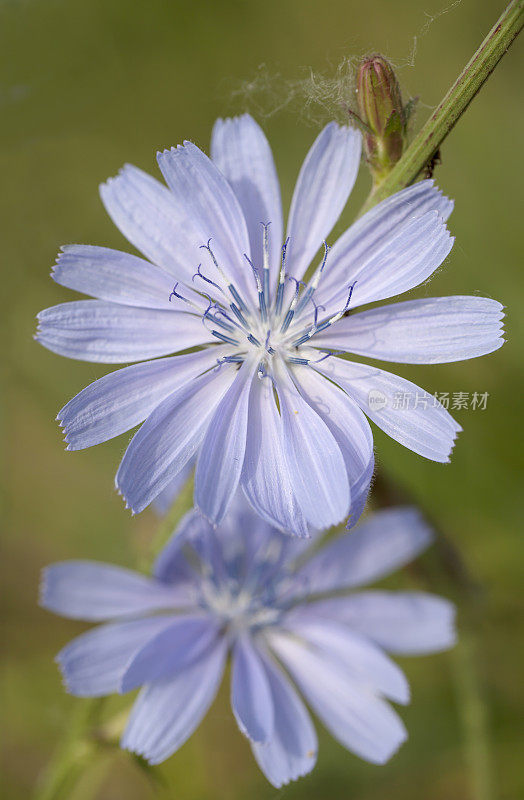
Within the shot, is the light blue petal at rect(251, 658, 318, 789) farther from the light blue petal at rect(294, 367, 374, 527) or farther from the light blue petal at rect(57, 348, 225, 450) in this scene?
the light blue petal at rect(57, 348, 225, 450)

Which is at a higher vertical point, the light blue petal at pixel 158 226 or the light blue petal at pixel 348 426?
the light blue petal at pixel 158 226

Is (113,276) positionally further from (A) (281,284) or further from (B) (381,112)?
(B) (381,112)

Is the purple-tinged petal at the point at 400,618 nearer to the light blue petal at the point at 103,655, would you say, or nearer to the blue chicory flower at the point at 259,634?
the blue chicory flower at the point at 259,634

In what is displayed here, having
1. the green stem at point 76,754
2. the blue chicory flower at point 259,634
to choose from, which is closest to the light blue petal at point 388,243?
the blue chicory flower at point 259,634

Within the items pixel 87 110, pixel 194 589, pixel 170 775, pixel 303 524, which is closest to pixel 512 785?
pixel 170 775

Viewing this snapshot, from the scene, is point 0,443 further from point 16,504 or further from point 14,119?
point 14,119

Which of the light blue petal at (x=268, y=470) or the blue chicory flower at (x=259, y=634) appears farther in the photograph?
the blue chicory flower at (x=259, y=634)

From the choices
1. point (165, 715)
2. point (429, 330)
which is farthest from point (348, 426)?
point (165, 715)
